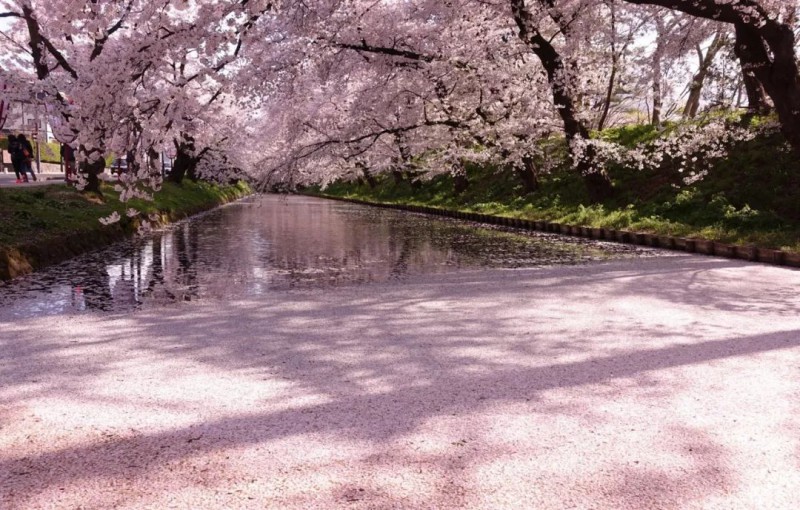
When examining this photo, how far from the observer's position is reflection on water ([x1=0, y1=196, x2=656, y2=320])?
7777 millimetres

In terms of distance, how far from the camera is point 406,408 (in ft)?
12.3

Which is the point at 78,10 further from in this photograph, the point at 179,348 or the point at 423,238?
the point at 423,238

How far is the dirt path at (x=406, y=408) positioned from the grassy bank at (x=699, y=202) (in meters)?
6.10

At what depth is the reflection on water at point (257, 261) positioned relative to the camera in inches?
306

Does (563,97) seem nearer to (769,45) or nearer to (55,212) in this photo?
(769,45)

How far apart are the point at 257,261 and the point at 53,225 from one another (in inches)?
155

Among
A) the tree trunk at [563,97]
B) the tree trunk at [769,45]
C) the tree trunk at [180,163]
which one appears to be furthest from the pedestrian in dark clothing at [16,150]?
the tree trunk at [769,45]

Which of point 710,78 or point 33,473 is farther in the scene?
point 710,78

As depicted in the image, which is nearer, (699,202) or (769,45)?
(769,45)

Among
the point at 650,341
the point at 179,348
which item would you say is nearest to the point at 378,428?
the point at 179,348

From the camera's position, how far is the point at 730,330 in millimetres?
5637

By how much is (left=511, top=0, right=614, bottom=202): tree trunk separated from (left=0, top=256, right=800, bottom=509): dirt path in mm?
11028

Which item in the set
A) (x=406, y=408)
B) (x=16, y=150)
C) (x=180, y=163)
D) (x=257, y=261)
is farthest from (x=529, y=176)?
(x=180, y=163)

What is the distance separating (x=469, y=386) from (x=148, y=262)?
8322mm
